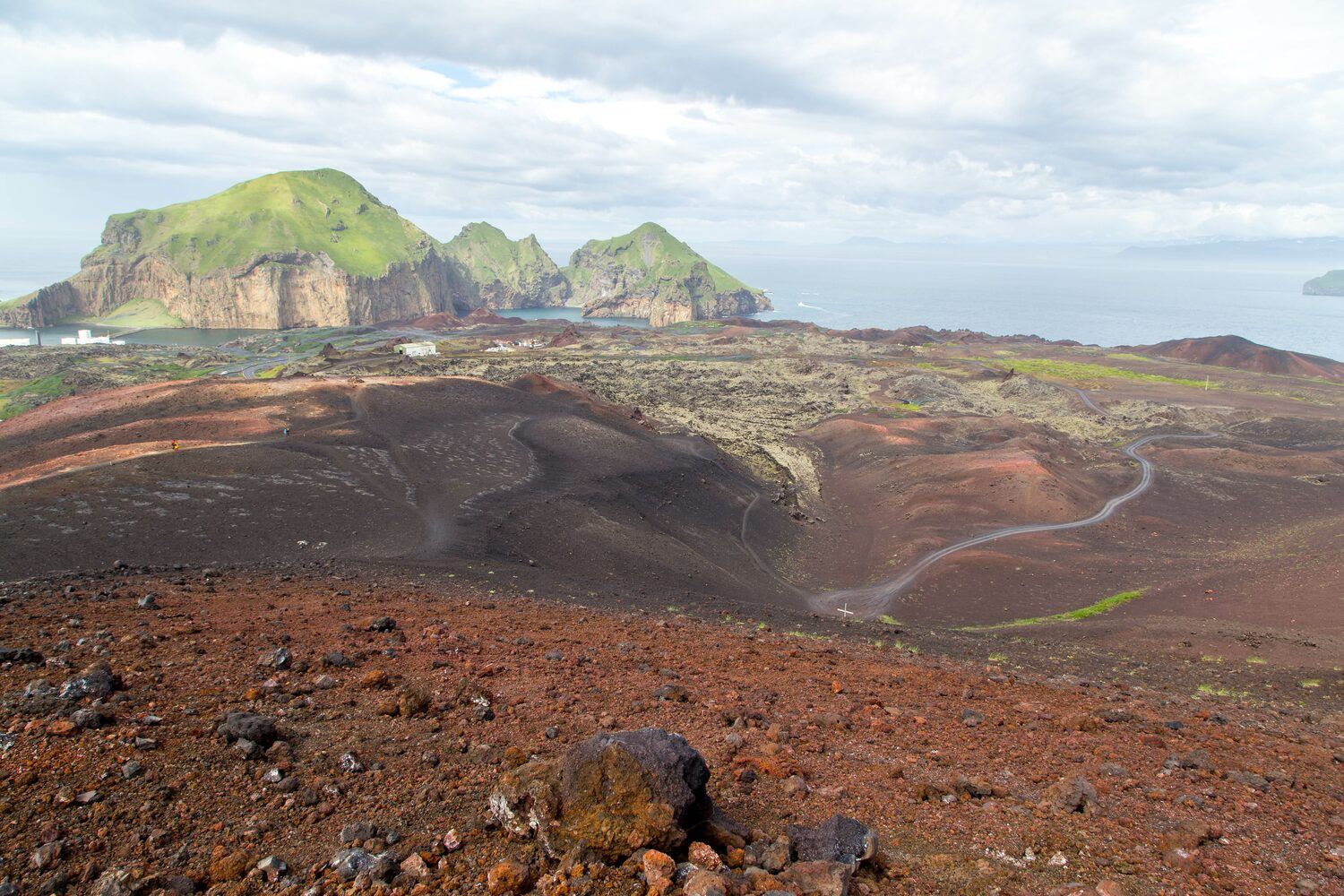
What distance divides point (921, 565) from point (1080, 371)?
285 ft

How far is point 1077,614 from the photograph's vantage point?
26.0 meters

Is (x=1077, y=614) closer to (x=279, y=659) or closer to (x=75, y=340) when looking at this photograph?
(x=279, y=659)

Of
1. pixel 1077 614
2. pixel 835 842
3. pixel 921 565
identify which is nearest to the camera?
pixel 835 842

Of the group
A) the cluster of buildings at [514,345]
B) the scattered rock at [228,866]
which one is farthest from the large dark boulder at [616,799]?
the cluster of buildings at [514,345]

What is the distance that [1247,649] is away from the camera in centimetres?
1988

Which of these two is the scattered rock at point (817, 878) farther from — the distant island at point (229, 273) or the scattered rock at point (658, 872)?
the distant island at point (229, 273)

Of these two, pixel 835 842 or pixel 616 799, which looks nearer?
pixel 616 799

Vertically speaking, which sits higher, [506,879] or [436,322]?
[436,322]

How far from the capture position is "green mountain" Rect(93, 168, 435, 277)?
158 metres

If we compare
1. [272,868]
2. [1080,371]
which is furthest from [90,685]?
[1080,371]

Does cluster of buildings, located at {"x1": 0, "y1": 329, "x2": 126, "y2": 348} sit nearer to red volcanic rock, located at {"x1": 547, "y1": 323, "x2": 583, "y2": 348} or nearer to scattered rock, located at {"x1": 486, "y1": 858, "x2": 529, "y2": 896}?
red volcanic rock, located at {"x1": 547, "y1": 323, "x2": 583, "y2": 348}

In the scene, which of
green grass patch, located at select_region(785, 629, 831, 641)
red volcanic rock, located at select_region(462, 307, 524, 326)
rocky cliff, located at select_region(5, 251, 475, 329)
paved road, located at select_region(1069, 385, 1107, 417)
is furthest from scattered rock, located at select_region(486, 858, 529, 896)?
rocky cliff, located at select_region(5, 251, 475, 329)

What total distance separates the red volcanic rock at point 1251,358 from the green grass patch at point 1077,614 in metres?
104

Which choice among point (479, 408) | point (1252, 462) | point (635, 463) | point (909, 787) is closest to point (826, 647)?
point (909, 787)
